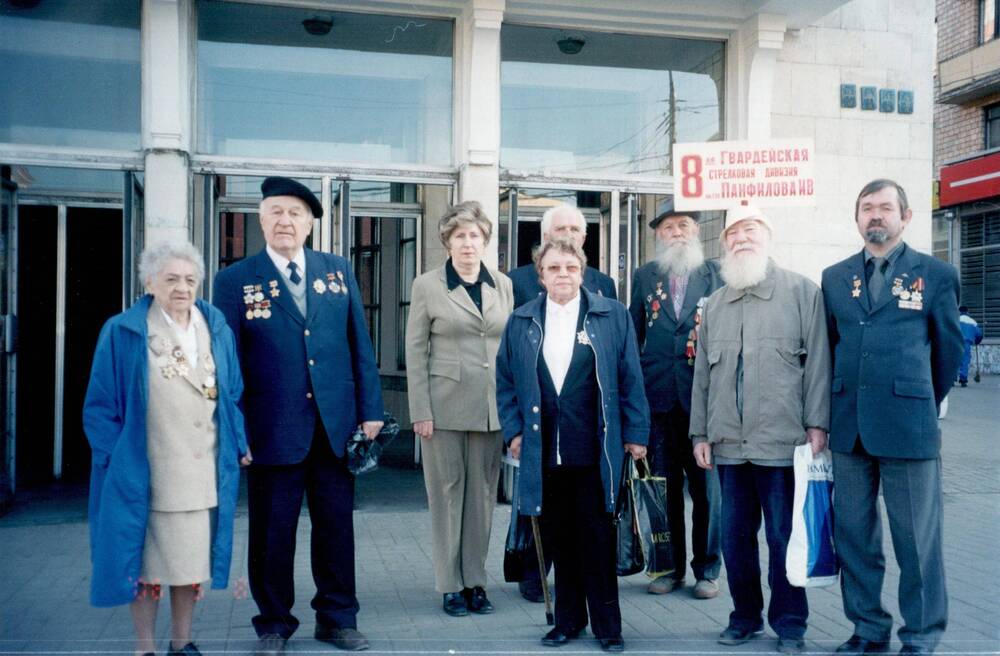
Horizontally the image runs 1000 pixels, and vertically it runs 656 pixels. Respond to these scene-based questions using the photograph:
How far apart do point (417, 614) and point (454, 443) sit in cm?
90

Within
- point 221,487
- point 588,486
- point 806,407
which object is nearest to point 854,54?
point 806,407

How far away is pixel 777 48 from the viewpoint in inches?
313

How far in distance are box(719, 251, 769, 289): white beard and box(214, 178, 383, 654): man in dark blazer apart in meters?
1.86

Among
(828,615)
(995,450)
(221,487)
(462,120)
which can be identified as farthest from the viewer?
(995,450)

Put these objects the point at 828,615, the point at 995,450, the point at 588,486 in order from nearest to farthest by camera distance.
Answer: the point at 588,486, the point at 828,615, the point at 995,450

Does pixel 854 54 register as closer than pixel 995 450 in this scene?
Yes

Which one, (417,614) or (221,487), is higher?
(221,487)

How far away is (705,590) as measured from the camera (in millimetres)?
5125

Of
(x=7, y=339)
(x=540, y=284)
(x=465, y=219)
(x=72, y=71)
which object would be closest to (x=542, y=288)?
(x=540, y=284)

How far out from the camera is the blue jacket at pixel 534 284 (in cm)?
528

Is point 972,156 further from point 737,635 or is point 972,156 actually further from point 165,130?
point 737,635

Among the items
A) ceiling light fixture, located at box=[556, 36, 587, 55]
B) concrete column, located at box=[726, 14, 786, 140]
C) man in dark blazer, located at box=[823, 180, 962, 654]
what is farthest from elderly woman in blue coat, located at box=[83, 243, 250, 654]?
concrete column, located at box=[726, 14, 786, 140]

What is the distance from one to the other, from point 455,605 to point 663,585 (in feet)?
4.02

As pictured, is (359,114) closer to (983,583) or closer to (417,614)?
(417,614)
